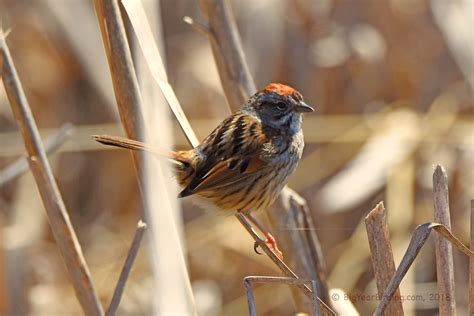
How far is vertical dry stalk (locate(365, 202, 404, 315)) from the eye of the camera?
1.97 metres

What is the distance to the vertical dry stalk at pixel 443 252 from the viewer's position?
6.56 feet

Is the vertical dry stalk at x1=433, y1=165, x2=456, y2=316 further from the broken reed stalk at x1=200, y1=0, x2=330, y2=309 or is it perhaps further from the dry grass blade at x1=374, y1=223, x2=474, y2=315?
the broken reed stalk at x1=200, y1=0, x2=330, y2=309

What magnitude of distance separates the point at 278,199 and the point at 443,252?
0.71 metres

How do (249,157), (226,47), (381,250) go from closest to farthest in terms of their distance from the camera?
1. (381,250)
2. (226,47)
3. (249,157)

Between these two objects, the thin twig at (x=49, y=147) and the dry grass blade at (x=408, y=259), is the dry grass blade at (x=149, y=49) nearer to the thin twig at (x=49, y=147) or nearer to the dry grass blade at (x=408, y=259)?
the thin twig at (x=49, y=147)

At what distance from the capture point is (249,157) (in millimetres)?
2809

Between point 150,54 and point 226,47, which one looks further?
point 226,47

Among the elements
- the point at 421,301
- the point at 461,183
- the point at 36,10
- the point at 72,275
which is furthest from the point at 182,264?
the point at 36,10

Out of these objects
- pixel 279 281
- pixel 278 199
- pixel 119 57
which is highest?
pixel 119 57

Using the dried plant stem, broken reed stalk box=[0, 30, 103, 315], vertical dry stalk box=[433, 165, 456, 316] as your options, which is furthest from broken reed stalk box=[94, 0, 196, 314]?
vertical dry stalk box=[433, 165, 456, 316]

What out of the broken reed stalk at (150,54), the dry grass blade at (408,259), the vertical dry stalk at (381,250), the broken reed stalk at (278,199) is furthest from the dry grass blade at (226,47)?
the dry grass blade at (408,259)

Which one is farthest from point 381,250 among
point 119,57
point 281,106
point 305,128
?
point 305,128

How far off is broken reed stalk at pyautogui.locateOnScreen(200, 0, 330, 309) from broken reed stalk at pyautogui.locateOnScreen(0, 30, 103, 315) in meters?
0.59

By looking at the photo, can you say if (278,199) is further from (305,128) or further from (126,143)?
(305,128)
